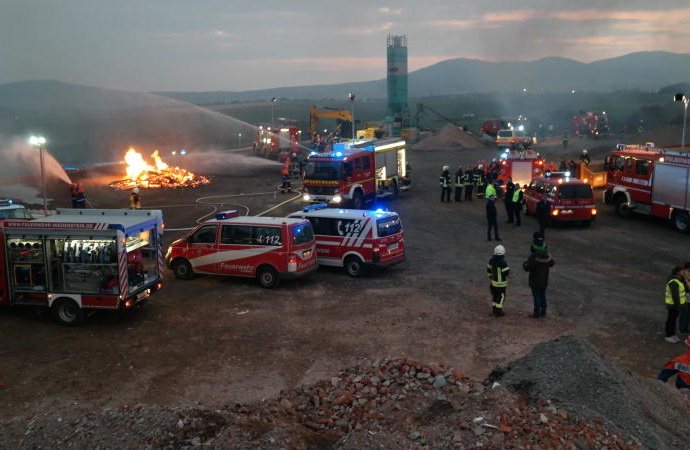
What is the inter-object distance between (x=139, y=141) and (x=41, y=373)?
8336 centimetres

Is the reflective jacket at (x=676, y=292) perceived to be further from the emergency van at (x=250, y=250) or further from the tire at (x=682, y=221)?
the tire at (x=682, y=221)

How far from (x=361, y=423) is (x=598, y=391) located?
289 cm

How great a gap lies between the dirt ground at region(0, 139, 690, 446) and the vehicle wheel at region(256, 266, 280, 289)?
270 mm

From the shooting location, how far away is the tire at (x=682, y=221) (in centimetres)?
2159

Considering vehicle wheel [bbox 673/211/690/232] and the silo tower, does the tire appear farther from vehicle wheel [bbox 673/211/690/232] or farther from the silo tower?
the silo tower

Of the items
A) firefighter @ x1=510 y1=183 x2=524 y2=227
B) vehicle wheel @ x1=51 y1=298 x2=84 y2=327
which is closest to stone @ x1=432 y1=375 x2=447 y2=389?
vehicle wheel @ x1=51 y1=298 x2=84 y2=327

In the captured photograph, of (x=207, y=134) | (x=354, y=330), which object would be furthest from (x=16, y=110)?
(x=354, y=330)

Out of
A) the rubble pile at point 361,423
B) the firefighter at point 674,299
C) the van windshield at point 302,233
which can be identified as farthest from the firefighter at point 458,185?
the rubble pile at point 361,423

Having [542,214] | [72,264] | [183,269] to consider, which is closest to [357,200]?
[542,214]

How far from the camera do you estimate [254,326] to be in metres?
13.0

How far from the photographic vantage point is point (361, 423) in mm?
7102

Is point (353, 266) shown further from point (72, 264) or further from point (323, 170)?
point (323, 170)

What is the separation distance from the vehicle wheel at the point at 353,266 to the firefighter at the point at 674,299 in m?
7.65

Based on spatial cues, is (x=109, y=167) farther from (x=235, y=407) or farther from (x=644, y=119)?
(x=644, y=119)
